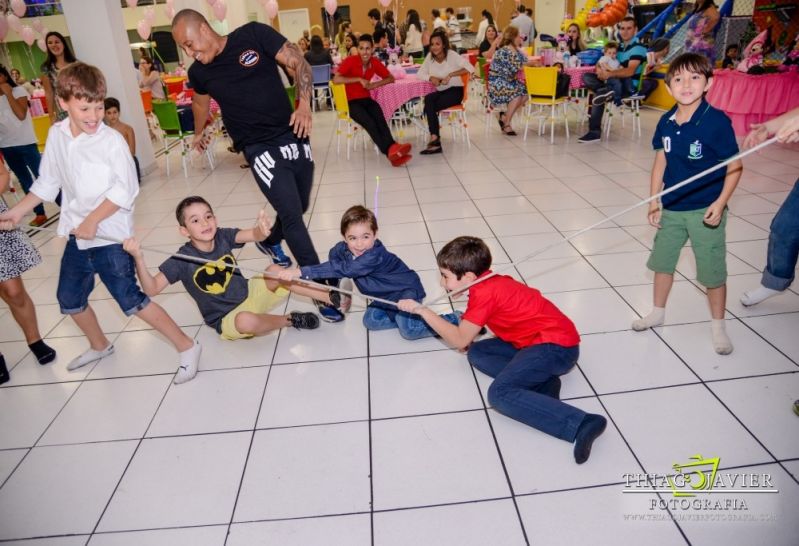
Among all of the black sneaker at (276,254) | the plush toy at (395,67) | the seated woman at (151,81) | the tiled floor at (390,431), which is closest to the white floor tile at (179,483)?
the tiled floor at (390,431)

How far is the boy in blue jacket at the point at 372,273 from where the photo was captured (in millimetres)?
2461

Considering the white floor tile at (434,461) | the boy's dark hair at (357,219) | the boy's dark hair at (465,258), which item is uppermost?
the boy's dark hair at (357,219)

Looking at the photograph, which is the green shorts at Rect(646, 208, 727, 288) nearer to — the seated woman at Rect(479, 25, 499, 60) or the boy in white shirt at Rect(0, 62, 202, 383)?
the boy in white shirt at Rect(0, 62, 202, 383)

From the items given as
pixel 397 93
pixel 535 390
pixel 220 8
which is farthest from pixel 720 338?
pixel 220 8

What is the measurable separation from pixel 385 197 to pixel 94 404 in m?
3.15

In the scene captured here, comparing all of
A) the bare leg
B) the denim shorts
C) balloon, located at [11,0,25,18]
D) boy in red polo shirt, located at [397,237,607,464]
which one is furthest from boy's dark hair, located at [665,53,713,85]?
balloon, located at [11,0,25,18]

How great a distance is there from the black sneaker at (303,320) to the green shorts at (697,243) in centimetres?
173

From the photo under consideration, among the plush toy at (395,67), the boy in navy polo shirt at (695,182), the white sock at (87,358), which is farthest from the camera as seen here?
the plush toy at (395,67)

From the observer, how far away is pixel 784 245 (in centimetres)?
251

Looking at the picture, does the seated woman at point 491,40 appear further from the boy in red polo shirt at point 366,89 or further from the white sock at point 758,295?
the white sock at point 758,295

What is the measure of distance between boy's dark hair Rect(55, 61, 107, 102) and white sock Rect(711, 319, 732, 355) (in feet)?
9.19

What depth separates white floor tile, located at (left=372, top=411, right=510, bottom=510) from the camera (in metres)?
1.77

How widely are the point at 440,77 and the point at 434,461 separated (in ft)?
18.2

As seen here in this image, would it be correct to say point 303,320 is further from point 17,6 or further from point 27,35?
point 27,35
